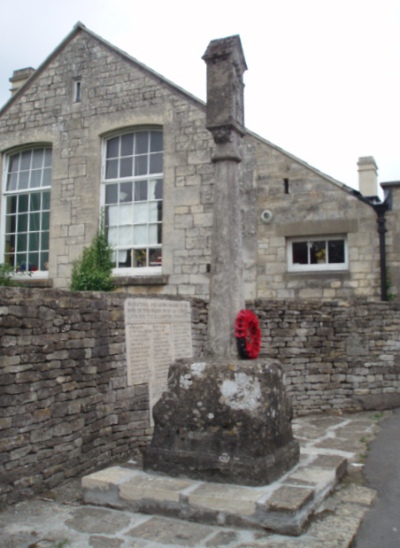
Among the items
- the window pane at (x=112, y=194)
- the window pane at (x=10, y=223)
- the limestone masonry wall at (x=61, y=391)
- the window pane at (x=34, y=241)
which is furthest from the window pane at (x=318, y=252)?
the window pane at (x=10, y=223)

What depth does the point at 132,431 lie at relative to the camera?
663 cm

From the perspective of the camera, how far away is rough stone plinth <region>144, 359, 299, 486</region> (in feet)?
14.9

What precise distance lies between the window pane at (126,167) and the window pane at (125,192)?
0.24m

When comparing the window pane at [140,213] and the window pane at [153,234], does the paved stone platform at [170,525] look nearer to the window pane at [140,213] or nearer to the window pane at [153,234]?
the window pane at [153,234]

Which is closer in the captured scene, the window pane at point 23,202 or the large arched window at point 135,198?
the large arched window at point 135,198

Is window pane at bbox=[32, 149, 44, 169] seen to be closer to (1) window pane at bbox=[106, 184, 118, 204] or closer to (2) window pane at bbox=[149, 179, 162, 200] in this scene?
(1) window pane at bbox=[106, 184, 118, 204]

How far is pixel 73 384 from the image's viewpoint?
18.6ft

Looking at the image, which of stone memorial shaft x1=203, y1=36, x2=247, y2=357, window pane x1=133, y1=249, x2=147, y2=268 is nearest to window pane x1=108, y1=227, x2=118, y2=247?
window pane x1=133, y1=249, x2=147, y2=268

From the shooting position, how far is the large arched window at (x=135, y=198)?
12500 millimetres

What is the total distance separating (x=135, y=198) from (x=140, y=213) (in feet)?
1.27

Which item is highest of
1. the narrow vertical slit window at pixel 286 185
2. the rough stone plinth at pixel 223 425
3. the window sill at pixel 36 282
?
the narrow vertical slit window at pixel 286 185

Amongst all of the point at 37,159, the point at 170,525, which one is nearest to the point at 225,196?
the point at 170,525

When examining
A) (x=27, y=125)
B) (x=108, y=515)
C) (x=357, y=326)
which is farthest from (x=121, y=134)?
(x=108, y=515)

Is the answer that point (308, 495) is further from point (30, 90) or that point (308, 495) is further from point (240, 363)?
point (30, 90)
